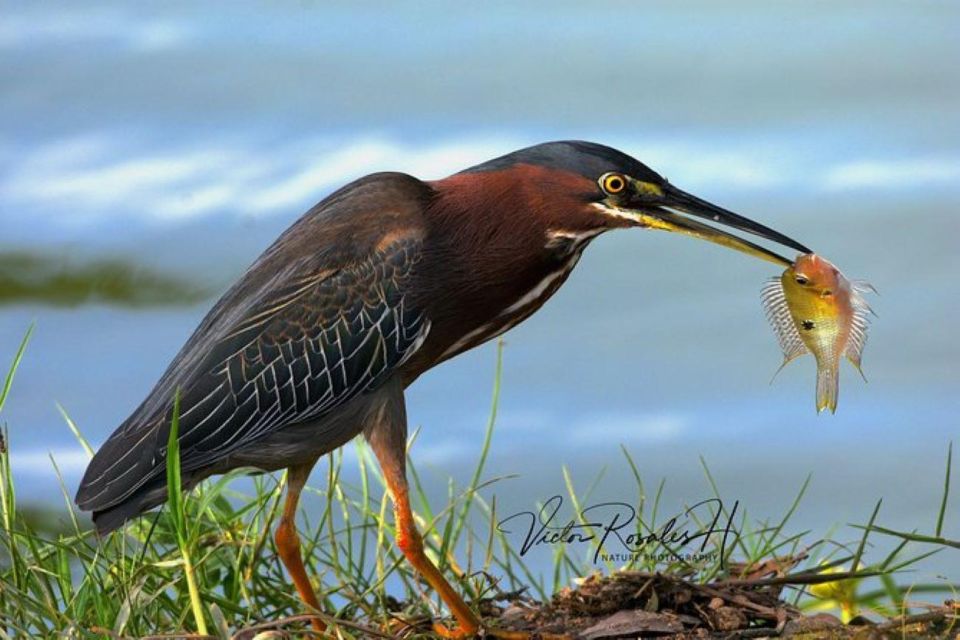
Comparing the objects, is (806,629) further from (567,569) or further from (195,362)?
(195,362)

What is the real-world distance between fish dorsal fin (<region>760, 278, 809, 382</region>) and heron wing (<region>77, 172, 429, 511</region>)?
1.22 metres

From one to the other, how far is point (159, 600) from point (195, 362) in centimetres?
88

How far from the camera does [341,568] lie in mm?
5055

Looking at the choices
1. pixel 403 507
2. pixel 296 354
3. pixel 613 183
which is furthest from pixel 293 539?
pixel 613 183

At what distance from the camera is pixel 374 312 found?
4.87m

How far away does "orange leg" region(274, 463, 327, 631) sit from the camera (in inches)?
196

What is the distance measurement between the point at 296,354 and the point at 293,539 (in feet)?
2.24

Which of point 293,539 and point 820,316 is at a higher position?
point 820,316

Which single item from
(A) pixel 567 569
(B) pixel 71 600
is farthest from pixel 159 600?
(A) pixel 567 569

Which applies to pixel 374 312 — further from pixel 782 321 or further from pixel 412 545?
pixel 782 321

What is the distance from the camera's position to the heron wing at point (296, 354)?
4.82 metres

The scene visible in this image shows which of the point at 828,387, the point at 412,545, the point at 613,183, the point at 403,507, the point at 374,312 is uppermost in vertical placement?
the point at 613,183

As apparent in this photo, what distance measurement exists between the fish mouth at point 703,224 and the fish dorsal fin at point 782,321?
126 millimetres

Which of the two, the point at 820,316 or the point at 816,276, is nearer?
the point at 820,316
